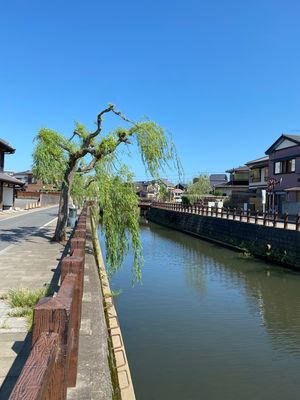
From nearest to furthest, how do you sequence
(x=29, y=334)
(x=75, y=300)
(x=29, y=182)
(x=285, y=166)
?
1. (x=75, y=300)
2. (x=29, y=334)
3. (x=285, y=166)
4. (x=29, y=182)

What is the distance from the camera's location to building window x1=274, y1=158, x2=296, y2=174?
35103 mm

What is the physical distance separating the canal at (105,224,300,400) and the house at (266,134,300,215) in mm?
15400

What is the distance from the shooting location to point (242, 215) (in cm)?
2780

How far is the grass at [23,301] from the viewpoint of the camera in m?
6.13

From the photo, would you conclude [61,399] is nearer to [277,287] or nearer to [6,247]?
[6,247]

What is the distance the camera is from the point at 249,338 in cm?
1011

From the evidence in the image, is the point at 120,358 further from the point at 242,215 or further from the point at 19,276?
the point at 242,215

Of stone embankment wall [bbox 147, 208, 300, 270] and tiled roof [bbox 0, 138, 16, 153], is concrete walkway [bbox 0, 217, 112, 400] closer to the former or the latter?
stone embankment wall [bbox 147, 208, 300, 270]

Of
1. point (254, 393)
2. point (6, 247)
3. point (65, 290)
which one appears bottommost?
point (254, 393)

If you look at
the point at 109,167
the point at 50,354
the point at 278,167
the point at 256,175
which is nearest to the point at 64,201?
the point at 109,167

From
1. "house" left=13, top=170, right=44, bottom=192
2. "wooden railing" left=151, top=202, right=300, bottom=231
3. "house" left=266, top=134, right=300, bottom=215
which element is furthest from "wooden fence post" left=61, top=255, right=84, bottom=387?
"house" left=13, top=170, right=44, bottom=192

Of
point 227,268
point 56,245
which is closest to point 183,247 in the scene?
point 227,268

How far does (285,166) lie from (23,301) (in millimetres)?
33242

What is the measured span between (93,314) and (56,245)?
897cm
